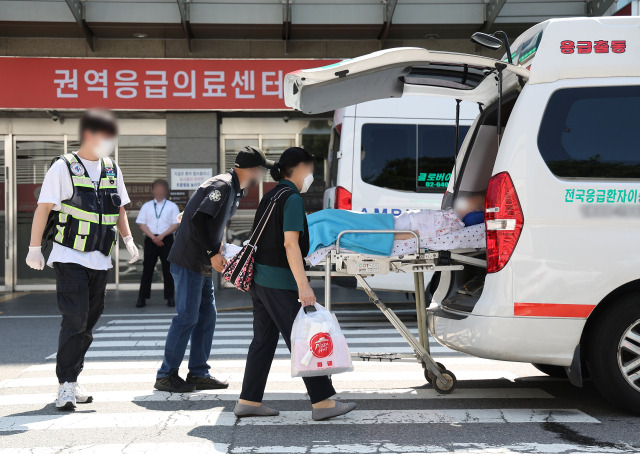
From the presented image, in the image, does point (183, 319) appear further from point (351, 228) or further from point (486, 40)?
point (486, 40)

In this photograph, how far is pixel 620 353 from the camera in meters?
5.19

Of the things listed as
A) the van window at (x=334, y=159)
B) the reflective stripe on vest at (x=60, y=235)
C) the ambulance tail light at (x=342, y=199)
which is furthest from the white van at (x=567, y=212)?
the van window at (x=334, y=159)

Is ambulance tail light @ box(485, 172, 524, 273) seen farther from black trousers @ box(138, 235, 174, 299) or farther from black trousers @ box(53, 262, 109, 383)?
black trousers @ box(138, 235, 174, 299)

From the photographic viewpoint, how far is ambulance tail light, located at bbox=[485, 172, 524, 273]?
5223 millimetres

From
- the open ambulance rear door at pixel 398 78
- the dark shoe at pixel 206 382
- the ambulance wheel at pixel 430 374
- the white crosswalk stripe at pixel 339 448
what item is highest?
the open ambulance rear door at pixel 398 78

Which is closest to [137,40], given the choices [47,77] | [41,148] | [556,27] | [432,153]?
[47,77]

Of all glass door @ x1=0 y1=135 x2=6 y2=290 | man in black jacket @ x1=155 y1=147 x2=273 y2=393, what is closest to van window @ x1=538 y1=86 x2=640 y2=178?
man in black jacket @ x1=155 y1=147 x2=273 y2=393

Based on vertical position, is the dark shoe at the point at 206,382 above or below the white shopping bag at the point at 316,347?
below

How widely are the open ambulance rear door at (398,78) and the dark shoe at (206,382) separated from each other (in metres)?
2.19

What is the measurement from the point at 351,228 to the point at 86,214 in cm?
185

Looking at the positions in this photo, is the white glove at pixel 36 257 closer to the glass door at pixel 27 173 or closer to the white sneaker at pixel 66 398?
the white sneaker at pixel 66 398

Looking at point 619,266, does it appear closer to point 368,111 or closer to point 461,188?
point 461,188

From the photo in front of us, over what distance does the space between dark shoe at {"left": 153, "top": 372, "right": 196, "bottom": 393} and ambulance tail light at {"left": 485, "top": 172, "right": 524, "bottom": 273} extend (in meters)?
2.49

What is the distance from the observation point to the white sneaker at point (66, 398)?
225 inches
